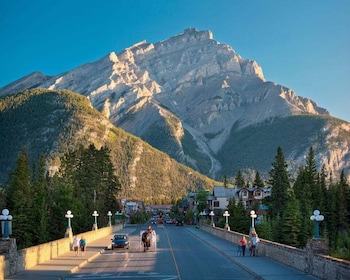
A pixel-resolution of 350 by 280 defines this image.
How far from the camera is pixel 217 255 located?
38.0m

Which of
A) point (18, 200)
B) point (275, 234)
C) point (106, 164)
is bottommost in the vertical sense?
point (275, 234)

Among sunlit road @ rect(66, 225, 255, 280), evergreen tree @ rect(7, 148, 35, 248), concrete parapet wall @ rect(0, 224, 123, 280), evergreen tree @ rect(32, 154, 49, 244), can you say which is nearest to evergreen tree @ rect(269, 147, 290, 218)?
evergreen tree @ rect(32, 154, 49, 244)

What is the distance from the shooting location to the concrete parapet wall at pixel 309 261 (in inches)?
810

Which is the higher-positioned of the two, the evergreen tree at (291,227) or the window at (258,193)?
the window at (258,193)

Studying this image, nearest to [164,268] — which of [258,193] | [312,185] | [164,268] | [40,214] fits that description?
[164,268]

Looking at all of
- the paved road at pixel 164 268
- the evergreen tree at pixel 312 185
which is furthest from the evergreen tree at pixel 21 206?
the evergreen tree at pixel 312 185

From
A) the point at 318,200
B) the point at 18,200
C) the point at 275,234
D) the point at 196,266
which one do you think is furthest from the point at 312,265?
the point at 318,200

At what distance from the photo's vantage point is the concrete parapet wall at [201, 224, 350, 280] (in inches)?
810

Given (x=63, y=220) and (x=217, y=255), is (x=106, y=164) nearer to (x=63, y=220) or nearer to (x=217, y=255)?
(x=63, y=220)

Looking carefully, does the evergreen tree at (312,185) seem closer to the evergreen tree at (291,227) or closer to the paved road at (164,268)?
the evergreen tree at (291,227)

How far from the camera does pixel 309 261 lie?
24969 millimetres

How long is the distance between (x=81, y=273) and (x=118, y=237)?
19.1 meters

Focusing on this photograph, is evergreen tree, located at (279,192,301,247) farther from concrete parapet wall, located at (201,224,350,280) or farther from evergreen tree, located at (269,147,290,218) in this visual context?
concrete parapet wall, located at (201,224,350,280)

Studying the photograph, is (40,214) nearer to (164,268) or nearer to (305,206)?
(305,206)
